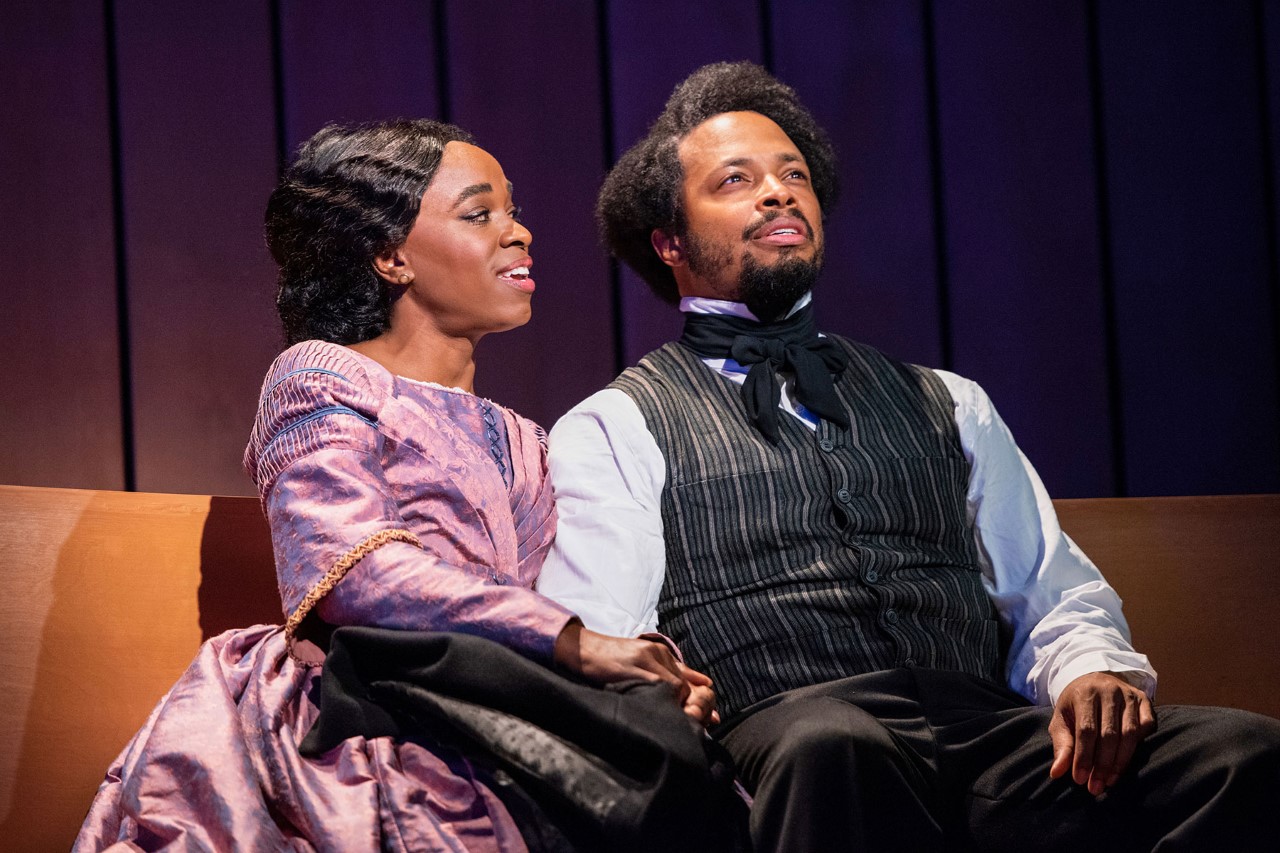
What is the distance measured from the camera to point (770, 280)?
2422 millimetres

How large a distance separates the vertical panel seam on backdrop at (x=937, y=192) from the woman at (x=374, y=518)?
120 centimetres

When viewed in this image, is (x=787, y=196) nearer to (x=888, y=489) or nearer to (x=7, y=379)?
Result: (x=888, y=489)

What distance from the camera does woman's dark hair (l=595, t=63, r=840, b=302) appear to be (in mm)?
2639

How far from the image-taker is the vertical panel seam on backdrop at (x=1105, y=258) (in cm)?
311

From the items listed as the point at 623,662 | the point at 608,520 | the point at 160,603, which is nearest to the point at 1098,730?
the point at 623,662

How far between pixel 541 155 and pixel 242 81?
65 centimetres

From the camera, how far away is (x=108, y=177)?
2.79 meters

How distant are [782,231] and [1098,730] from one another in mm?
1047

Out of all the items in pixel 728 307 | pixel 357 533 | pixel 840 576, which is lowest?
pixel 840 576

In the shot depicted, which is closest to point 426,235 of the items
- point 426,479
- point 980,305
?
point 426,479

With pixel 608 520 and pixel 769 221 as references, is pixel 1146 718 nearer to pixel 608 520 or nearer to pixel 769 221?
pixel 608 520

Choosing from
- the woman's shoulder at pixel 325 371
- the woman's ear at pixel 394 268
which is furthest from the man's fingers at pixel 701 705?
the woman's ear at pixel 394 268

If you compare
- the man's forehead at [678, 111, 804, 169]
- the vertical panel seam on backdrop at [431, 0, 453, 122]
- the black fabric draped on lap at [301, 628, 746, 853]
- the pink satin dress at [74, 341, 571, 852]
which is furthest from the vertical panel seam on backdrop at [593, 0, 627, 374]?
the black fabric draped on lap at [301, 628, 746, 853]

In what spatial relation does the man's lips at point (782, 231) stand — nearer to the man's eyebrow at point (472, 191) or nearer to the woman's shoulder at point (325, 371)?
the man's eyebrow at point (472, 191)
